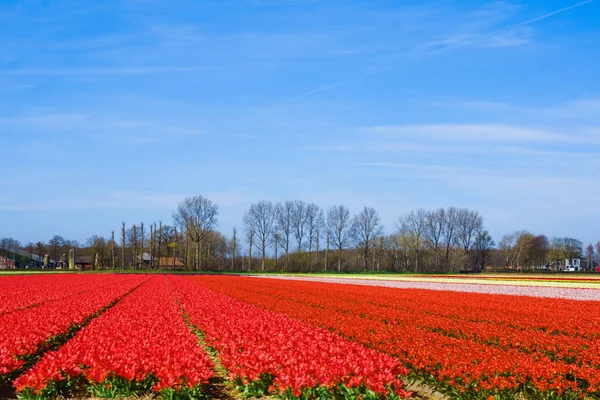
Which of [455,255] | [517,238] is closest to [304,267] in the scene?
[455,255]

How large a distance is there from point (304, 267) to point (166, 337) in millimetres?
95241

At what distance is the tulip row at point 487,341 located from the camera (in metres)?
8.07

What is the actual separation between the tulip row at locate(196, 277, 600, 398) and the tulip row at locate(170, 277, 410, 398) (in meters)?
0.98

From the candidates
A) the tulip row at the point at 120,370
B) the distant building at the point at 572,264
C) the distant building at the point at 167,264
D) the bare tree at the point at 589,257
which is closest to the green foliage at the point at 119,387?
the tulip row at the point at 120,370

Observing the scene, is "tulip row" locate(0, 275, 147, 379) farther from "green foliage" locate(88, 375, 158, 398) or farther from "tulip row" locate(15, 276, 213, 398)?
"green foliage" locate(88, 375, 158, 398)

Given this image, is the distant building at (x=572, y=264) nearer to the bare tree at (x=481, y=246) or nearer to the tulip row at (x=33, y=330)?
the bare tree at (x=481, y=246)

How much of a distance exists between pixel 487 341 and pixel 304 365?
627cm

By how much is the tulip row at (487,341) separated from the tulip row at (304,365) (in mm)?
985

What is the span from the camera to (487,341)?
1251cm

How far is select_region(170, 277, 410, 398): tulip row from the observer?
291 inches

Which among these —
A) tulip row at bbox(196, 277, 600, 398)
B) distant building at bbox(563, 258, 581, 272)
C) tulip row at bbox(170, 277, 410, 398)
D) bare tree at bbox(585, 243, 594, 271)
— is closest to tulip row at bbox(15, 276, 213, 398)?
tulip row at bbox(170, 277, 410, 398)

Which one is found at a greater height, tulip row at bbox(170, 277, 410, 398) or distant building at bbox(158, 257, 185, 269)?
tulip row at bbox(170, 277, 410, 398)

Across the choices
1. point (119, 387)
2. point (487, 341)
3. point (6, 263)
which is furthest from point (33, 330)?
point (6, 263)

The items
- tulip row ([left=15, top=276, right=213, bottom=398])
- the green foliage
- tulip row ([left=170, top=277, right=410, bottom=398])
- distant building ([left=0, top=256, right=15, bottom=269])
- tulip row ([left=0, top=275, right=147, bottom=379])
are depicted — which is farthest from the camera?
distant building ([left=0, top=256, right=15, bottom=269])
